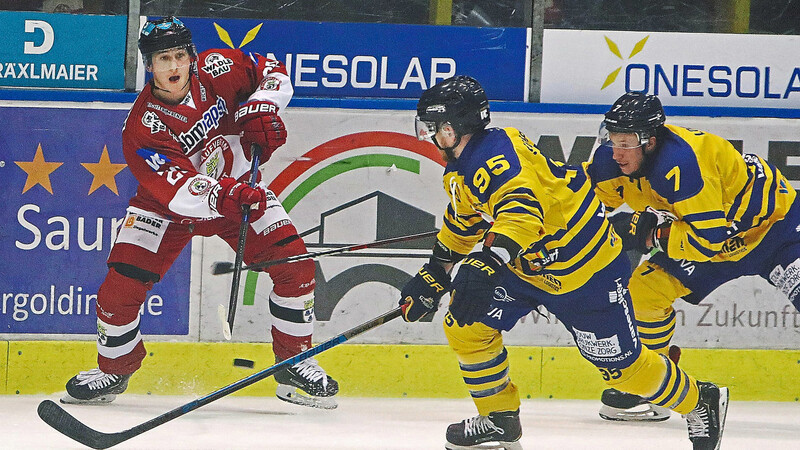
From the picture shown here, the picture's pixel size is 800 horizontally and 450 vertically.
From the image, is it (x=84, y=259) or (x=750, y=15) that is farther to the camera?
(x=750, y=15)

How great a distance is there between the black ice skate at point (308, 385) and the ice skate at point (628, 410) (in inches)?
42.4

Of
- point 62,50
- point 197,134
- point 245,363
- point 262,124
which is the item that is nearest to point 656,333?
point 245,363

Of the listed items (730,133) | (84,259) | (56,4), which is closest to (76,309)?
(84,259)

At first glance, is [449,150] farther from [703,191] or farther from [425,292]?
[703,191]

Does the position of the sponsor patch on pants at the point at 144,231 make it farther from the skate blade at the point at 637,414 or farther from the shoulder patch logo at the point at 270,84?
the skate blade at the point at 637,414

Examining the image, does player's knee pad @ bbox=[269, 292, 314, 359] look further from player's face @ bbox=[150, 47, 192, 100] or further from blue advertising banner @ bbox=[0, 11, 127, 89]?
blue advertising banner @ bbox=[0, 11, 127, 89]

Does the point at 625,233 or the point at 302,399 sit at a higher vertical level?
the point at 625,233

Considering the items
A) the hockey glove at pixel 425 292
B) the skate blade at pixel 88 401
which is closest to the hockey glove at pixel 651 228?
the hockey glove at pixel 425 292

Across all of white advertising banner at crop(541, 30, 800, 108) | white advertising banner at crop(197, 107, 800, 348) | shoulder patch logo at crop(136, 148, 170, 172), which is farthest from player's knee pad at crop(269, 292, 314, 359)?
white advertising banner at crop(541, 30, 800, 108)

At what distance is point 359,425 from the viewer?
389cm

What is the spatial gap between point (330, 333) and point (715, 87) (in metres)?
2.08

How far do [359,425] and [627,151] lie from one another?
1.40 metres

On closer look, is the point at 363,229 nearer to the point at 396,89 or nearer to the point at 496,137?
the point at 396,89

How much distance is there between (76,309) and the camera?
4.47 m
